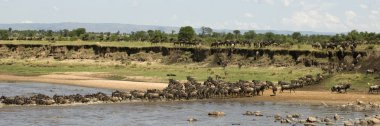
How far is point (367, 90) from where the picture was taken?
51.1m

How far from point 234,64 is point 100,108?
3267 cm

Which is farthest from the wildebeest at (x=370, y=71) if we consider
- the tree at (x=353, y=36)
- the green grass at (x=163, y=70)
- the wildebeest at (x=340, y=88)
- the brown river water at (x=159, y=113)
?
the tree at (x=353, y=36)

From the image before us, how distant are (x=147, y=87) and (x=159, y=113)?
16.4 meters

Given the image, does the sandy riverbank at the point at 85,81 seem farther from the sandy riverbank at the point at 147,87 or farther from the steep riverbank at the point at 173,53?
the steep riverbank at the point at 173,53

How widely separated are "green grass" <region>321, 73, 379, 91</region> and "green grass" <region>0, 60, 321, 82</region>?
4.63 m

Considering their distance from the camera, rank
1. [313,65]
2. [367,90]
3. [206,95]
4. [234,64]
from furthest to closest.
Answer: [234,64], [313,65], [367,90], [206,95]

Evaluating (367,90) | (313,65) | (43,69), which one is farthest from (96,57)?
(367,90)

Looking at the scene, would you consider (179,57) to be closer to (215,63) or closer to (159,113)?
(215,63)

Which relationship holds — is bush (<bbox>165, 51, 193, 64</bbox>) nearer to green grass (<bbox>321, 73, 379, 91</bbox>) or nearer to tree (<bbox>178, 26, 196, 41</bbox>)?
tree (<bbox>178, 26, 196, 41</bbox>)

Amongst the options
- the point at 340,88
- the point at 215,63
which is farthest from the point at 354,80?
the point at 215,63

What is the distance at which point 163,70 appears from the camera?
Answer: 2753 inches

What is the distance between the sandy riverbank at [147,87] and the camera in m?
46.3

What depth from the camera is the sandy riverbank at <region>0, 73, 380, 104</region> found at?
152ft

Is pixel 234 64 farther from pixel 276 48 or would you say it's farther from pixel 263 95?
pixel 263 95
